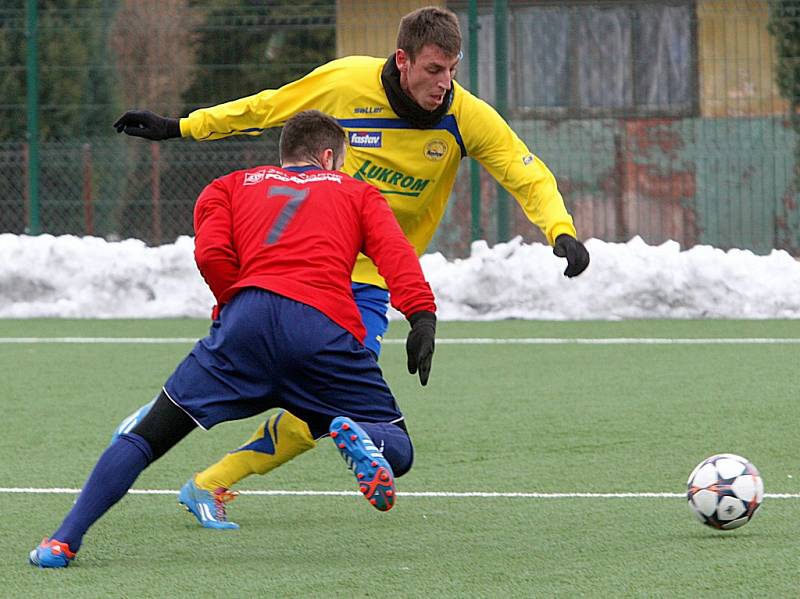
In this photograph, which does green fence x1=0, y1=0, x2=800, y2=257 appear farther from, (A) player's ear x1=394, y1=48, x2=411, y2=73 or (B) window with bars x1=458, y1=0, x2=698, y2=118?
(A) player's ear x1=394, y1=48, x2=411, y2=73

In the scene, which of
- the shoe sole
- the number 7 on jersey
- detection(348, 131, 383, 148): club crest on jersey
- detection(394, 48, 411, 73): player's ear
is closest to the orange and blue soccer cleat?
the shoe sole

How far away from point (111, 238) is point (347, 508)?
9234 mm

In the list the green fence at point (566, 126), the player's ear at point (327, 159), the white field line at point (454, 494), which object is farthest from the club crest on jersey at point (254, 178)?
the green fence at point (566, 126)

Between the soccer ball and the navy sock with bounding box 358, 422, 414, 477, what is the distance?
3.17ft

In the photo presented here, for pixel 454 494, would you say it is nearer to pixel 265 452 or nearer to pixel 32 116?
pixel 265 452

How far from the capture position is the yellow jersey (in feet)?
19.8

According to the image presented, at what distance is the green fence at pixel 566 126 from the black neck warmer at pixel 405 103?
7871 millimetres

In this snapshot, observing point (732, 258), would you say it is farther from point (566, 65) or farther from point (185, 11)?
point (185, 11)

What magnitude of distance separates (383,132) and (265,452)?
4.14 feet

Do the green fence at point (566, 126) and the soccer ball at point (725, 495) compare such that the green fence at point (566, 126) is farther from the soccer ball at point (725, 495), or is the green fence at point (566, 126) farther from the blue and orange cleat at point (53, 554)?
the blue and orange cleat at point (53, 554)

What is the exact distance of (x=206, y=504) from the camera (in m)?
5.68

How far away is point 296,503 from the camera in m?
6.09

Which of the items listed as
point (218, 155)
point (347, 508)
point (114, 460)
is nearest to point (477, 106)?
point (347, 508)

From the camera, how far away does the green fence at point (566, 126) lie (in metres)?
14.0
